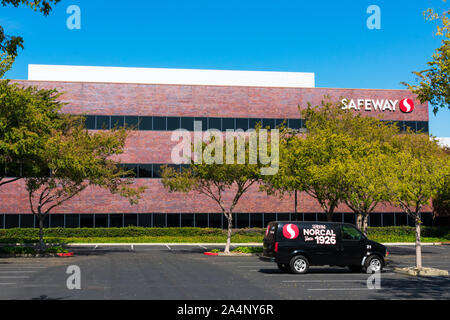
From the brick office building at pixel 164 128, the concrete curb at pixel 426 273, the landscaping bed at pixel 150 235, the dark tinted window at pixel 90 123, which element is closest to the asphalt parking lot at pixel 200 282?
the concrete curb at pixel 426 273

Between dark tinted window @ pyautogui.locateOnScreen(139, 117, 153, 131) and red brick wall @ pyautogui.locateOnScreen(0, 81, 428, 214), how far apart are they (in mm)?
392

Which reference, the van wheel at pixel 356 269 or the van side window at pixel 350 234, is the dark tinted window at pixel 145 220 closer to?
the van wheel at pixel 356 269

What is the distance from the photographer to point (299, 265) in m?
20.1

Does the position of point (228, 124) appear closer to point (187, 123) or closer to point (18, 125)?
point (187, 123)

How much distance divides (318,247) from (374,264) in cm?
261

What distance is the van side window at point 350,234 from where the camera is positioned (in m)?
20.8

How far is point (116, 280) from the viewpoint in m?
17.8

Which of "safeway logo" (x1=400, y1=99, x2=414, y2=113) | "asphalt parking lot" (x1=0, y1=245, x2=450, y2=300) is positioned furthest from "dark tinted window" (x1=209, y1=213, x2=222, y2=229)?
"safeway logo" (x1=400, y1=99, x2=414, y2=113)

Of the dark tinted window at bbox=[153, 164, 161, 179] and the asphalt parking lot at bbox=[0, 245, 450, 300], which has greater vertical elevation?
the dark tinted window at bbox=[153, 164, 161, 179]

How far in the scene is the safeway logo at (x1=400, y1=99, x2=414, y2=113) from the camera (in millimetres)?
47875

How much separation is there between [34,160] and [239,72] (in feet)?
108

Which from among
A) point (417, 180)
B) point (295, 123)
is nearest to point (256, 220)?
point (295, 123)

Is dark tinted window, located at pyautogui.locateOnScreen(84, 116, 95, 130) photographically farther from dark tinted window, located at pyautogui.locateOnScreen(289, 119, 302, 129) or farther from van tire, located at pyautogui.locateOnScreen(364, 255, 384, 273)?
van tire, located at pyautogui.locateOnScreen(364, 255, 384, 273)
